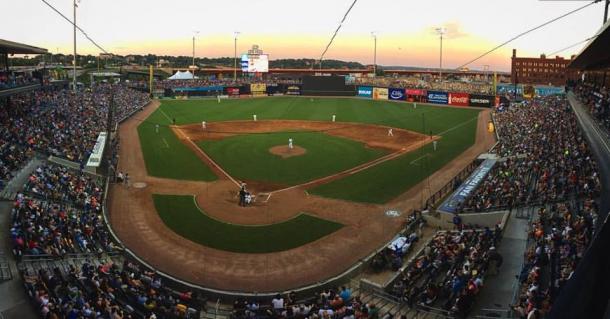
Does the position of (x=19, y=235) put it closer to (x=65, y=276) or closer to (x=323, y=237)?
(x=65, y=276)

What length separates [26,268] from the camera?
1337 centimetres

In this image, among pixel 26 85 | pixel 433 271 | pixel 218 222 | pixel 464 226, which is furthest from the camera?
pixel 26 85

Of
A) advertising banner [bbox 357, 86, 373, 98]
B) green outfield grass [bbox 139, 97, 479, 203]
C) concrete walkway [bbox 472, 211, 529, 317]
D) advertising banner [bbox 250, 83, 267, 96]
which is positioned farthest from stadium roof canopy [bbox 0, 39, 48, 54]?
advertising banner [bbox 357, 86, 373, 98]

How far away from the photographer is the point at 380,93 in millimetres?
77812

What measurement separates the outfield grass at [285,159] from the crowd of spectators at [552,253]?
1518cm

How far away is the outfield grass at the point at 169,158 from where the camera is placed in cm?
2938

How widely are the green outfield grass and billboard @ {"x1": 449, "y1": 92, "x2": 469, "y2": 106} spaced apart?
4346 millimetres

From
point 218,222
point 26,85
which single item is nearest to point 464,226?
point 218,222

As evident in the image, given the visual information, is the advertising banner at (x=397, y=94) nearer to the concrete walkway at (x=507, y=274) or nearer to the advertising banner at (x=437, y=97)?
the advertising banner at (x=437, y=97)

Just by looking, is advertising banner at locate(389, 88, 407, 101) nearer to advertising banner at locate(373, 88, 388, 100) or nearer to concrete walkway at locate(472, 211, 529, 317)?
advertising banner at locate(373, 88, 388, 100)

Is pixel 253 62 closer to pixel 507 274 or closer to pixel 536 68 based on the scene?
pixel 536 68

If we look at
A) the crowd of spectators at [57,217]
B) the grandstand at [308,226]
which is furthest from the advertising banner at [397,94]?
the crowd of spectators at [57,217]

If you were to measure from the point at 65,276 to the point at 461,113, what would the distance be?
5547 cm

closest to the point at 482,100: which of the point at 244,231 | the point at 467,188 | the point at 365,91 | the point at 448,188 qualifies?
the point at 365,91
